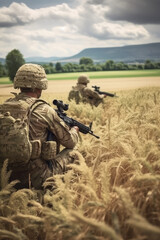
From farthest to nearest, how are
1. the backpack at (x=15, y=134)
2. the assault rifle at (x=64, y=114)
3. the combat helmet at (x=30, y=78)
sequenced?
the assault rifle at (x=64, y=114) < the combat helmet at (x=30, y=78) < the backpack at (x=15, y=134)

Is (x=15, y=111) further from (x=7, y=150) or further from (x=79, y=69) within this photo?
(x=79, y=69)

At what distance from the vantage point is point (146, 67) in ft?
188

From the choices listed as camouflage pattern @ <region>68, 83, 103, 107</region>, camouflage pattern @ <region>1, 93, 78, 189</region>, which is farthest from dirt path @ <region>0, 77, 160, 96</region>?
camouflage pattern @ <region>1, 93, 78, 189</region>

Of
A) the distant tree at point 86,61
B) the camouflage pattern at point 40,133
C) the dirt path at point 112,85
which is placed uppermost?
the distant tree at point 86,61

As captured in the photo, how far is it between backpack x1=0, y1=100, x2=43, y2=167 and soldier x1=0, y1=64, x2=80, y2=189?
12cm

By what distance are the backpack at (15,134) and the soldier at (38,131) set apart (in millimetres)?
121

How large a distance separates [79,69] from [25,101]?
59.5 m

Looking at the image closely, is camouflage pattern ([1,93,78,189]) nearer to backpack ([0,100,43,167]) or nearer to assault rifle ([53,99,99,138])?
backpack ([0,100,43,167])

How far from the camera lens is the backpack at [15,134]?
7.80ft

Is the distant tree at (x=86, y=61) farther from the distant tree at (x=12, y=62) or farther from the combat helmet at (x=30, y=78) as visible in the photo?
the combat helmet at (x=30, y=78)

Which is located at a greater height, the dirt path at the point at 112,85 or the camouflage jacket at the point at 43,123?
the dirt path at the point at 112,85

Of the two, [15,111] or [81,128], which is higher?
[15,111]

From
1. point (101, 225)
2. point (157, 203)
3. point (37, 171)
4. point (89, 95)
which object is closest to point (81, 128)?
point (37, 171)

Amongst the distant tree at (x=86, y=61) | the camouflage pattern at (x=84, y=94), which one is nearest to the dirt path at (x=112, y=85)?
the camouflage pattern at (x=84, y=94)
